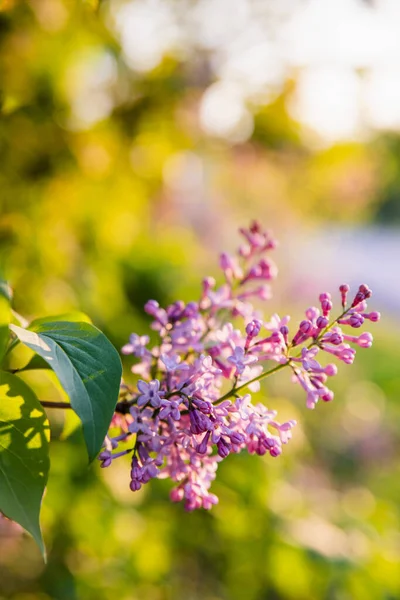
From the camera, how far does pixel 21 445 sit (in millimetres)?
596

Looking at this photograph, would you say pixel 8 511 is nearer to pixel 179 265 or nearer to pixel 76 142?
pixel 76 142

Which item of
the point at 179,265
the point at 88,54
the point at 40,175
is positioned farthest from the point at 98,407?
the point at 179,265

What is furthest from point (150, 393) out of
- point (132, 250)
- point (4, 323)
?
point (132, 250)

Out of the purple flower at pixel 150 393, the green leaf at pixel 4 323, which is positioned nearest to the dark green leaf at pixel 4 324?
the green leaf at pixel 4 323

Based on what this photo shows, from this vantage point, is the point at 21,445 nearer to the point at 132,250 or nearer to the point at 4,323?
the point at 4,323

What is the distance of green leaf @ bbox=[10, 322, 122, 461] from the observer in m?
0.52

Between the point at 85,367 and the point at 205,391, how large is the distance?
5.1 inches

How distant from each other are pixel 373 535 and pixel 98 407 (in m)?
1.63

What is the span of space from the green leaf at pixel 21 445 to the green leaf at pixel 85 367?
5 cm

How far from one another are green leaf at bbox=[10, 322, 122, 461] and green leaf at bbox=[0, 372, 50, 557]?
0.05m

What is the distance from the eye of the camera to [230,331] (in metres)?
0.71

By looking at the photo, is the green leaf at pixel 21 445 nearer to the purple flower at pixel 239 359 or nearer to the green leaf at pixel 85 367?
the green leaf at pixel 85 367

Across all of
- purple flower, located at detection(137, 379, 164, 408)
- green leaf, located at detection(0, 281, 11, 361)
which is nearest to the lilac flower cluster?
purple flower, located at detection(137, 379, 164, 408)

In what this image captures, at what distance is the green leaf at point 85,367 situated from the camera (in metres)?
0.52
